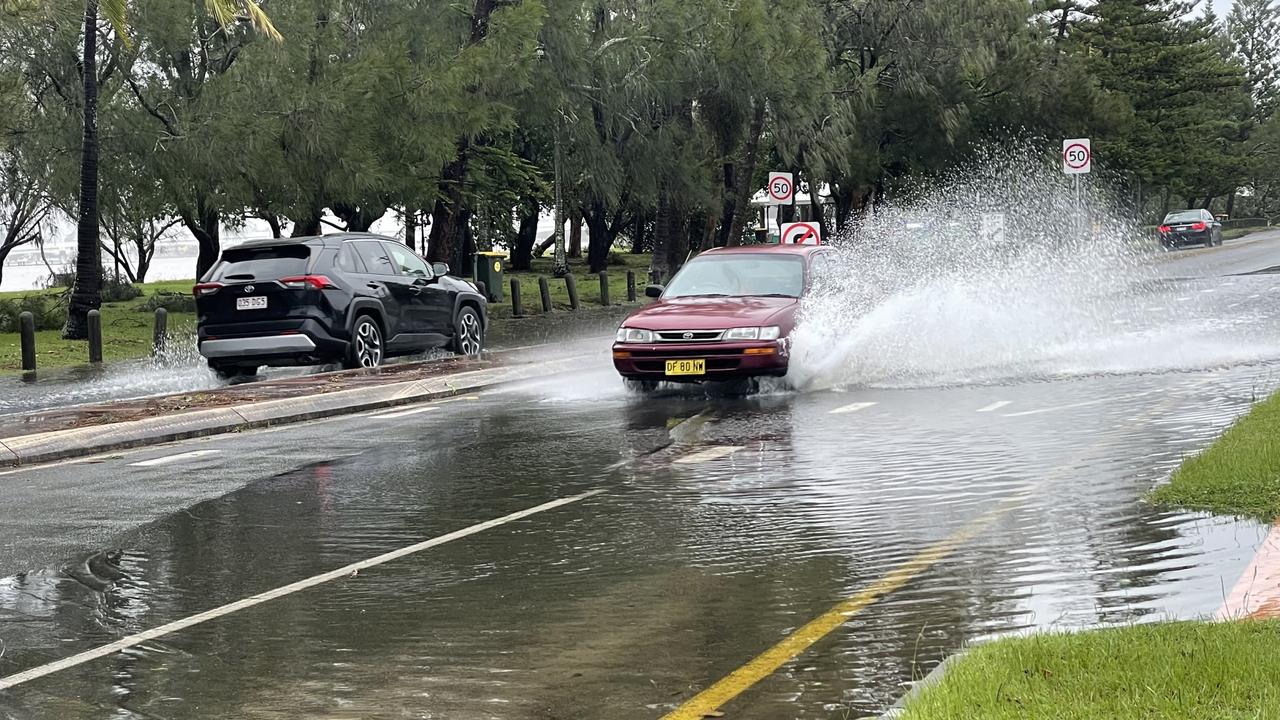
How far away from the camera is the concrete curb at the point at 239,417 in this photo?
1357cm

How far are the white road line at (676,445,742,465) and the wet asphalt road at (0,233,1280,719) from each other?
0.05m

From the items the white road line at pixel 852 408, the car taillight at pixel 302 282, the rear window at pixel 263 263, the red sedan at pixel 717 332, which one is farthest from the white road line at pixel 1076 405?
the rear window at pixel 263 263

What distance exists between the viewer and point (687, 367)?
15766mm

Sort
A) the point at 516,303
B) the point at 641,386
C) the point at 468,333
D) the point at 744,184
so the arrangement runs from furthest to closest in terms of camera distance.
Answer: the point at 744,184 → the point at 516,303 → the point at 468,333 → the point at 641,386

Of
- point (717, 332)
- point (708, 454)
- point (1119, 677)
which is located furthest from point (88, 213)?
point (1119, 677)

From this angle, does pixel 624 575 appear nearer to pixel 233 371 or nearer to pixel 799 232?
pixel 233 371

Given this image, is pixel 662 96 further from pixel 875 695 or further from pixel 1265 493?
pixel 875 695

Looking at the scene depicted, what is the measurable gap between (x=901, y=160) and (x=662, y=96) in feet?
75.2

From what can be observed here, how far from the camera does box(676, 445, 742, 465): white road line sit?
11.7 metres

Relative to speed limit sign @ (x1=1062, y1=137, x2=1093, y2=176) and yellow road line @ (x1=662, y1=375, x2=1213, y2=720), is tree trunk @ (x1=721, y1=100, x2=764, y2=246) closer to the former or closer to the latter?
speed limit sign @ (x1=1062, y1=137, x2=1093, y2=176)

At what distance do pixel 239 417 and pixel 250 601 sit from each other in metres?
8.28

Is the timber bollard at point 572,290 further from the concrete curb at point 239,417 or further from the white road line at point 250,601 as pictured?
the white road line at point 250,601

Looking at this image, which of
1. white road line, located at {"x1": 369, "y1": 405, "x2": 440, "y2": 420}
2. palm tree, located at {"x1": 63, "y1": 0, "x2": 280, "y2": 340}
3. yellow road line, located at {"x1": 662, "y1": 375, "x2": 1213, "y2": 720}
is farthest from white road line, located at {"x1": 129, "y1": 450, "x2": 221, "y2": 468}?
palm tree, located at {"x1": 63, "y1": 0, "x2": 280, "y2": 340}

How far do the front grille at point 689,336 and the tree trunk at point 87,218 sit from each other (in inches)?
586
